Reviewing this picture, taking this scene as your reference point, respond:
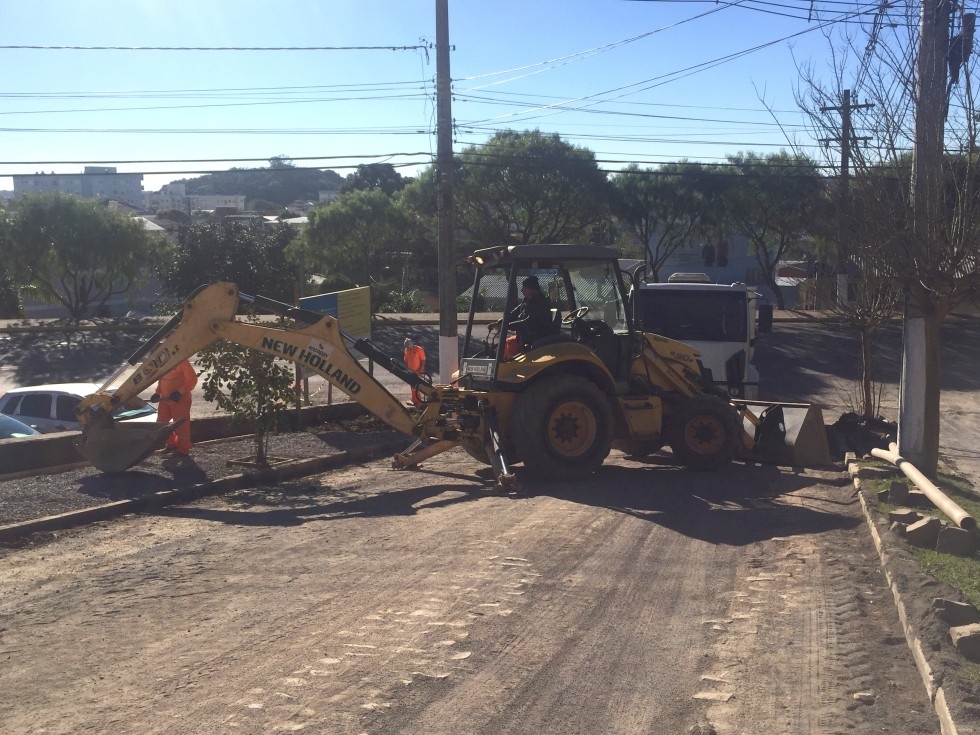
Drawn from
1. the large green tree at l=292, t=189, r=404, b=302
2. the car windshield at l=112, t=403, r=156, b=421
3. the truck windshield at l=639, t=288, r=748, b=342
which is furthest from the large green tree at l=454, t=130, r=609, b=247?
the car windshield at l=112, t=403, r=156, b=421

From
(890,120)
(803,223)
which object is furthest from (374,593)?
(803,223)

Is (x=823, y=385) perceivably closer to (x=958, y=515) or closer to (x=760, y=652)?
(x=958, y=515)

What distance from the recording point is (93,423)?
38.8ft

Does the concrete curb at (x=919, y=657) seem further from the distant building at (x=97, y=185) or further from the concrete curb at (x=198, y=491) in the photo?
the distant building at (x=97, y=185)

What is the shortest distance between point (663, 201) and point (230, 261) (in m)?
19.0

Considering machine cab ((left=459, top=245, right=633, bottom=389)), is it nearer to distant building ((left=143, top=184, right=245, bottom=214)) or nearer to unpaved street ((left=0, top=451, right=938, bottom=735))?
unpaved street ((left=0, top=451, right=938, bottom=735))

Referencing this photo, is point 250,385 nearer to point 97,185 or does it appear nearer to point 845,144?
point 845,144

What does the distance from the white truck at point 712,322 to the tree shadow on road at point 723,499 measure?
488 centimetres

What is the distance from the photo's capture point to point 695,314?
18.9 m

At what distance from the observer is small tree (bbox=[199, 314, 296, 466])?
515 inches

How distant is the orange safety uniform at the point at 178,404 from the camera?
525 inches

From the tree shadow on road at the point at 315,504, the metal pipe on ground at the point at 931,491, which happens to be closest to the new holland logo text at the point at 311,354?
the tree shadow on road at the point at 315,504

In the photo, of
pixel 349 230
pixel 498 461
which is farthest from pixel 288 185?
pixel 498 461

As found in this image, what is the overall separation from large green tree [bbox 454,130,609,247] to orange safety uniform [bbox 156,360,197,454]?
1146 inches
